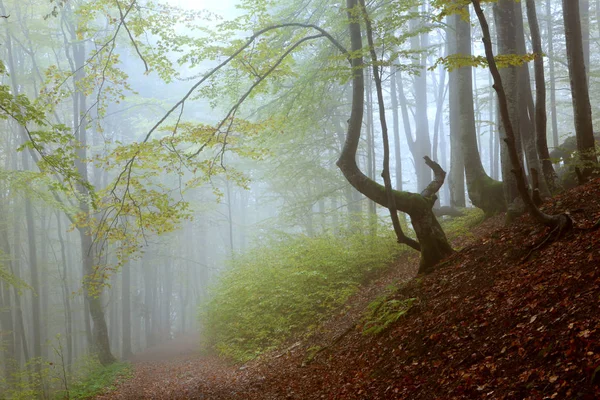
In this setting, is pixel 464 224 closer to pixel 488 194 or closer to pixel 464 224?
pixel 464 224

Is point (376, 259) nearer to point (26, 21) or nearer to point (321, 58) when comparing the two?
point (321, 58)

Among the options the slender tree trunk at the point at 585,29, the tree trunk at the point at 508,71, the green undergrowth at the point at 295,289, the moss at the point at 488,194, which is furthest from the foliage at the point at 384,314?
the slender tree trunk at the point at 585,29

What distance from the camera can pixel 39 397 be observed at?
11180 millimetres

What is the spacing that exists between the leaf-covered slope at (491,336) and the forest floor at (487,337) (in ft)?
0.04

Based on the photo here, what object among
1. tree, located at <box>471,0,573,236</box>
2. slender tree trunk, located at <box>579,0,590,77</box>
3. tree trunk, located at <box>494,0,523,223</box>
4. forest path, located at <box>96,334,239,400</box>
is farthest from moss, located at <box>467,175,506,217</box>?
slender tree trunk, located at <box>579,0,590,77</box>

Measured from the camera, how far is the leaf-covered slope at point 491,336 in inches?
130

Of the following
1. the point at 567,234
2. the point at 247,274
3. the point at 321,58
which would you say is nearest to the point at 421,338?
the point at 567,234

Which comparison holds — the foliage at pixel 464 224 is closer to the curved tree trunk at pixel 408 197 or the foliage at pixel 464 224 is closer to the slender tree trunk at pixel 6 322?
the curved tree trunk at pixel 408 197

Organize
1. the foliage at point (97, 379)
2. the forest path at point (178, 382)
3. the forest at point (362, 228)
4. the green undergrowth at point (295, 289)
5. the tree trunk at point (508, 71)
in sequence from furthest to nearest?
the green undergrowth at point (295, 289)
the foliage at point (97, 379)
the forest path at point (178, 382)
the tree trunk at point (508, 71)
the forest at point (362, 228)

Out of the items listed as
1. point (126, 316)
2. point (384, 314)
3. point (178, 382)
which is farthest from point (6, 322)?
point (384, 314)

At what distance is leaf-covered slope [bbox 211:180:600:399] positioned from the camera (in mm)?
3297

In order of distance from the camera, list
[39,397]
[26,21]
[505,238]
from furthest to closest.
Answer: [26,21] → [39,397] → [505,238]

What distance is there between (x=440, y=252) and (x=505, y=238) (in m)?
1.47

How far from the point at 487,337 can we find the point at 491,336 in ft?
0.14
